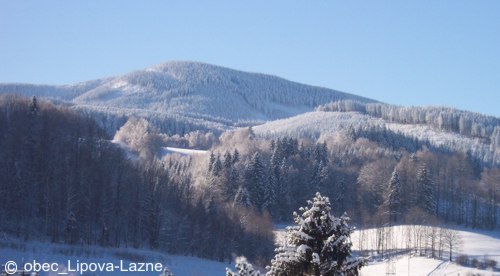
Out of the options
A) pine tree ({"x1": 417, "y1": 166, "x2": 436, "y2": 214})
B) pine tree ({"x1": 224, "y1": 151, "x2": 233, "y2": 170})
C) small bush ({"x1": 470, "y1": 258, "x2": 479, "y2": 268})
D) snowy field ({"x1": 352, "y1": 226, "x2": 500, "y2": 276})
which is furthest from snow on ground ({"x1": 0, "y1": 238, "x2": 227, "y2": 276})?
pine tree ({"x1": 417, "y1": 166, "x2": 436, "y2": 214})

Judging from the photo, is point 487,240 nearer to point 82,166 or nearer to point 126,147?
point 82,166

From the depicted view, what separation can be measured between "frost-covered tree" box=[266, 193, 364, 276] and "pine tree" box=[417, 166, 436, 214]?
110 metres

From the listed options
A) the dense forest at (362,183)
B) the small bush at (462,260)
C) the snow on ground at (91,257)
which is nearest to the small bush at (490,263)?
the small bush at (462,260)

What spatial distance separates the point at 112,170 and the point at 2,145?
15072 mm

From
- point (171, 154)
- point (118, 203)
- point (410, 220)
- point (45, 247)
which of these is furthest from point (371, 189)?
point (45, 247)

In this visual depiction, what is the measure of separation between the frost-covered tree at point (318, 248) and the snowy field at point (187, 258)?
40.4 m

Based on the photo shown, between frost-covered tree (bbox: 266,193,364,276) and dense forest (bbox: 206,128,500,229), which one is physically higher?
frost-covered tree (bbox: 266,193,364,276)

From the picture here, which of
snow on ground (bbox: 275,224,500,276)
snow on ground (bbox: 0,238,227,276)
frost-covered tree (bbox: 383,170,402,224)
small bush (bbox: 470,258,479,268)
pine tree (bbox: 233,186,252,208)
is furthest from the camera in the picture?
frost-covered tree (bbox: 383,170,402,224)

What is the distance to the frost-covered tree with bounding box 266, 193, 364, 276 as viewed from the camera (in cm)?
1504

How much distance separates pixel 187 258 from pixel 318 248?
208 ft

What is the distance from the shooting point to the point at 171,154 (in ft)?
514

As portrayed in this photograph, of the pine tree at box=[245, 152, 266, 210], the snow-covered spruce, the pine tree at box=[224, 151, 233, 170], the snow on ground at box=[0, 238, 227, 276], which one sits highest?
the snow-covered spruce

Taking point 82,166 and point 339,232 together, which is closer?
point 339,232

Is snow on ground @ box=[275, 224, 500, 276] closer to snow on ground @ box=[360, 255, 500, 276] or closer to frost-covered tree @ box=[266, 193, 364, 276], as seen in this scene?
snow on ground @ box=[360, 255, 500, 276]
